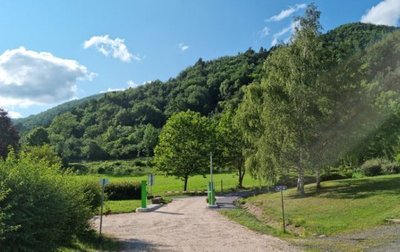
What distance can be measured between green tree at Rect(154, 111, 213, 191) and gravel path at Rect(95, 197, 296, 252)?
26.4m

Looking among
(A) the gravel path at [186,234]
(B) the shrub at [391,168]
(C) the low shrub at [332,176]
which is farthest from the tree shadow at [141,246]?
(B) the shrub at [391,168]

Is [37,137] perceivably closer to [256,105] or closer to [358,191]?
[256,105]

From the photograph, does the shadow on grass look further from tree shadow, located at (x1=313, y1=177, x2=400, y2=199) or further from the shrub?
the shrub

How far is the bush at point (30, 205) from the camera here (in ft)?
34.0

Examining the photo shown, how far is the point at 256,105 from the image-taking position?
37219 mm

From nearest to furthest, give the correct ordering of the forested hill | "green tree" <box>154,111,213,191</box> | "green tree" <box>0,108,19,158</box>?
"green tree" <box>0,108,19,158</box> → "green tree" <box>154,111,213,191</box> → the forested hill

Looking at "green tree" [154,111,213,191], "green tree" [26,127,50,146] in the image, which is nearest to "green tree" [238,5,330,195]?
"green tree" [154,111,213,191]

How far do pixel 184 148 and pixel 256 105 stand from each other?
19661 millimetres

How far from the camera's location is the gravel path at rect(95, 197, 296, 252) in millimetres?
16141

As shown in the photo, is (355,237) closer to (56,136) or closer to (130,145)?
(130,145)

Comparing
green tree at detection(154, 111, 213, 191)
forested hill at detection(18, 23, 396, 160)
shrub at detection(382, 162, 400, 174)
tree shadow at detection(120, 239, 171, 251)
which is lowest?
tree shadow at detection(120, 239, 171, 251)

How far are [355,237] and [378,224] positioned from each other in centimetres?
262

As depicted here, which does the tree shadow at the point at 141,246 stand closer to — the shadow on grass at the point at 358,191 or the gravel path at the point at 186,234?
the gravel path at the point at 186,234

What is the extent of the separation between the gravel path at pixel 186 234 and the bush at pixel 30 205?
3.95 m
